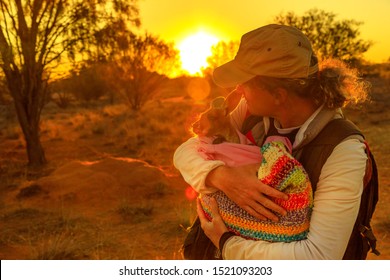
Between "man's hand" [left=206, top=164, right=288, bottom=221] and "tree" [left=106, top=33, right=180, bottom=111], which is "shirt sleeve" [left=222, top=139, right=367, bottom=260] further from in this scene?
"tree" [left=106, top=33, right=180, bottom=111]

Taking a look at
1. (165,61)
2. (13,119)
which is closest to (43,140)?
(13,119)

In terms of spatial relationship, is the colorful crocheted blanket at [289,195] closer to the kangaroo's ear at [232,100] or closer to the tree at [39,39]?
the kangaroo's ear at [232,100]

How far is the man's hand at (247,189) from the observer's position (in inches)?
58.1

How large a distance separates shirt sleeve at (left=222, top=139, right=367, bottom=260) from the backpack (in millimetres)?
33

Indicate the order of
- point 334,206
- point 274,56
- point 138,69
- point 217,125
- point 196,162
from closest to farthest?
point 334,206 → point 274,56 → point 196,162 → point 217,125 → point 138,69

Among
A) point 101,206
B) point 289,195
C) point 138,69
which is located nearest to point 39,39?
point 101,206

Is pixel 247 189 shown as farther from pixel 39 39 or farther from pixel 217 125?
pixel 39 39

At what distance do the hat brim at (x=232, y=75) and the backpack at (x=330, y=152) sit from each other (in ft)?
1.14

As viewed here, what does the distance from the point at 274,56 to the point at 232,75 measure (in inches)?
7.3

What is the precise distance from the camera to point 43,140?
14.2 metres

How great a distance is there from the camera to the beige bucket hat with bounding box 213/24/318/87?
1515 millimetres

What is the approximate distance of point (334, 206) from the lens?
135 centimetres

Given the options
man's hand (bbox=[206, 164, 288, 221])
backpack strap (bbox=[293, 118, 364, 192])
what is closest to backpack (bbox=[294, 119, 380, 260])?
backpack strap (bbox=[293, 118, 364, 192])

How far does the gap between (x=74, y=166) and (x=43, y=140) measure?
6.74 meters
